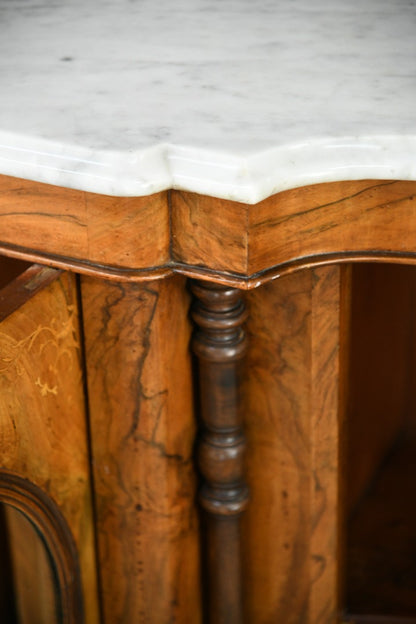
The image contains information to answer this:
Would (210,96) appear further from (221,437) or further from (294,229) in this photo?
(221,437)

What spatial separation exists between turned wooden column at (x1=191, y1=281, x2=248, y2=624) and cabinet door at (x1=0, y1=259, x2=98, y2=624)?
0.40 feet

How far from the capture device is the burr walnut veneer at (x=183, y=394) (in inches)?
30.7

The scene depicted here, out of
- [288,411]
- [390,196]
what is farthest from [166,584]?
[390,196]

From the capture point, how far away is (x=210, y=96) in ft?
2.74

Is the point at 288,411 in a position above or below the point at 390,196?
below

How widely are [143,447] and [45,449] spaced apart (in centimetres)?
10

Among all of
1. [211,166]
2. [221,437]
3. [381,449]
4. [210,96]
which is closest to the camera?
[211,166]

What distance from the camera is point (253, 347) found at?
95cm

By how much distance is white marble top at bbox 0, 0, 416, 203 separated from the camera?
0.73 metres

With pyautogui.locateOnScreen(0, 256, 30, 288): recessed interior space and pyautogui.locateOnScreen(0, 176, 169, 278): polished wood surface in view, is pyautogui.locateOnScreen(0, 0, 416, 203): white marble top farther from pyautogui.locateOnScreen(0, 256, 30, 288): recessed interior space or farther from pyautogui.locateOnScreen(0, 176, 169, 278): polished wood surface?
pyautogui.locateOnScreen(0, 256, 30, 288): recessed interior space

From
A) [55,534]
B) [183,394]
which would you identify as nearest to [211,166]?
[183,394]

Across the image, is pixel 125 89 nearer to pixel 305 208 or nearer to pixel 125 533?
pixel 305 208

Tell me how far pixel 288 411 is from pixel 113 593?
278mm

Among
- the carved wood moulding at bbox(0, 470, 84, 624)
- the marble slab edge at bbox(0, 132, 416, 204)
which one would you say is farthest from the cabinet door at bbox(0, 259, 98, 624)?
the marble slab edge at bbox(0, 132, 416, 204)
